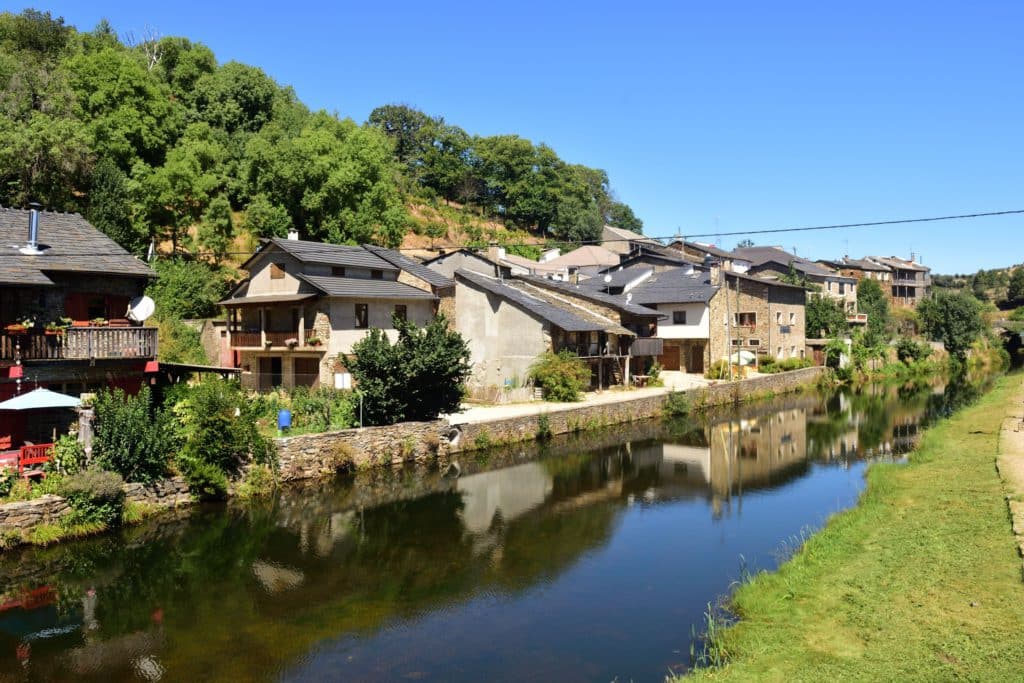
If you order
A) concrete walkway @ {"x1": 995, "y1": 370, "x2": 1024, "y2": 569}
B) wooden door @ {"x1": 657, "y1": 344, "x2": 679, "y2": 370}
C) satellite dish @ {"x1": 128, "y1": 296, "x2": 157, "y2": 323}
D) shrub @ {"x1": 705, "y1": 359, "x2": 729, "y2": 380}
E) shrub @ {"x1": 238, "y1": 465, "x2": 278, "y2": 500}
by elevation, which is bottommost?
shrub @ {"x1": 238, "y1": 465, "x2": 278, "y2": 500}

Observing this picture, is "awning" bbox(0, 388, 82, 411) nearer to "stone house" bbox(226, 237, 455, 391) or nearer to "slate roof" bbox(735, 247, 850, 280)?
"stone house" bbox(226, 237, 455, 391)

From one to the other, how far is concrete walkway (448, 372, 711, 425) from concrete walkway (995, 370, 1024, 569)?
52.4 feet

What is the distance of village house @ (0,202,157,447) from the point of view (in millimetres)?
18609

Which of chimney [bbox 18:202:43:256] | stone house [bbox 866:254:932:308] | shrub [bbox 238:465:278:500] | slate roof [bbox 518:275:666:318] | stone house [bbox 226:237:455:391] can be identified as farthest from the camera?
stone house [bbox 866:254:932:308]

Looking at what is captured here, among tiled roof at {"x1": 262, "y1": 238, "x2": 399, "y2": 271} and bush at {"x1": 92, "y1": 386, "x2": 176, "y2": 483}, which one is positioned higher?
tiled roof at {"x1": 262, "y1": 238, "x2": 399, "y2": 271}

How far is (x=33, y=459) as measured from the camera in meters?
17.3

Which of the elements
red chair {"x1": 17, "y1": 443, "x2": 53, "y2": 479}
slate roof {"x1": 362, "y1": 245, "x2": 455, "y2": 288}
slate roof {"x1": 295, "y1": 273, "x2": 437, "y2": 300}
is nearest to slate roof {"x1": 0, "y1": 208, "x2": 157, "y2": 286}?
red chair {"x1": 17, "y1": 443, "x2": 53, "y2": 479}

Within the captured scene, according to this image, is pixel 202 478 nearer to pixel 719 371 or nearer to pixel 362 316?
pixel 362 316

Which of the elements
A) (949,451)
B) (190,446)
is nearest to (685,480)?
(949,451)

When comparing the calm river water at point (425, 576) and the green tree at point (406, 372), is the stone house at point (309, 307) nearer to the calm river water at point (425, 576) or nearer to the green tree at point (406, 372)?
the green tree at point (406, 372)

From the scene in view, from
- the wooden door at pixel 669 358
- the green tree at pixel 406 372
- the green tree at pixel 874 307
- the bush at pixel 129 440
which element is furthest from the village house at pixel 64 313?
the green tree at pixel 874 307

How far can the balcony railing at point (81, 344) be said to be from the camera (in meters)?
18.4

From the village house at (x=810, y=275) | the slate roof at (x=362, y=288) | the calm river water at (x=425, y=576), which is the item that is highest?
the village house at (x=810, y=275)

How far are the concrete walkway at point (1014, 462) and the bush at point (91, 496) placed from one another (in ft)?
62.4
